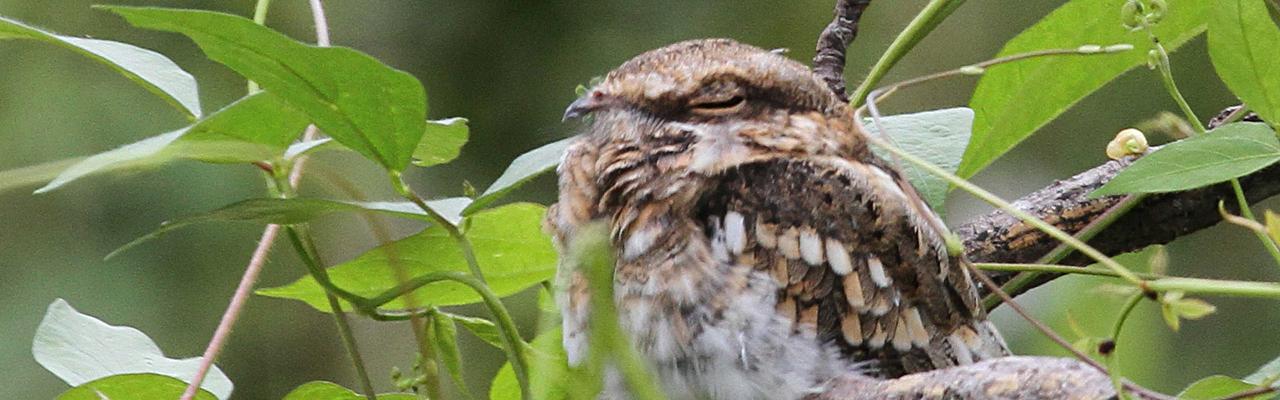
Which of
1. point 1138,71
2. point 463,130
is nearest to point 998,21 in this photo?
point 1138,71

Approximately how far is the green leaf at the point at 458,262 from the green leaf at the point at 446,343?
0.03 m

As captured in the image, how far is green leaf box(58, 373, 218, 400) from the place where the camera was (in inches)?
35.0

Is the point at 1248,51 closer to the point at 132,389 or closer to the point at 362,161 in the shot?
the point at 132,389

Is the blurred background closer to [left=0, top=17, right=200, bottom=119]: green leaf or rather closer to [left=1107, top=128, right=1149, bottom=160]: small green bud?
[left=1107, top=128, right=1149, bottom=160]: small green bud

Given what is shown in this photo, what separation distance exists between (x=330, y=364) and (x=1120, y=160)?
2.60m

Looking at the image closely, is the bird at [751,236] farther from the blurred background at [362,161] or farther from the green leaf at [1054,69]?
the blurred background at [362,161]

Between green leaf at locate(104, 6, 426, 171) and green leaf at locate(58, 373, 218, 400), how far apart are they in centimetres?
22

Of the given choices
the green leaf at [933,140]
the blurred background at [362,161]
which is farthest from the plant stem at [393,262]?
the blurred background at [362,161]

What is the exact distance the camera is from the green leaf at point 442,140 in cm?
92

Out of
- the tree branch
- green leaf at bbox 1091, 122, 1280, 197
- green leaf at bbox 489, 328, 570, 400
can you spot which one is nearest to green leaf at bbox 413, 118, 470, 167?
green leaf at bbox 489, 328, 570, 400

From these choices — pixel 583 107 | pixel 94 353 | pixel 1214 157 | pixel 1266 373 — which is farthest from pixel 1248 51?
pixel 94 353

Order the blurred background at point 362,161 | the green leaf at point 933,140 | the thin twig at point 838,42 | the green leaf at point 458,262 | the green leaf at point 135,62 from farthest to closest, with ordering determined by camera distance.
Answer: the blurred background at point 362,161 < the thin twig at point 838,42 < the green leaf at point 933,140 < the green leaf at point 458,262 < the green leaf at point 135,62

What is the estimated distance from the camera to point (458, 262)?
1.05m

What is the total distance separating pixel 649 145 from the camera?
1287mm
